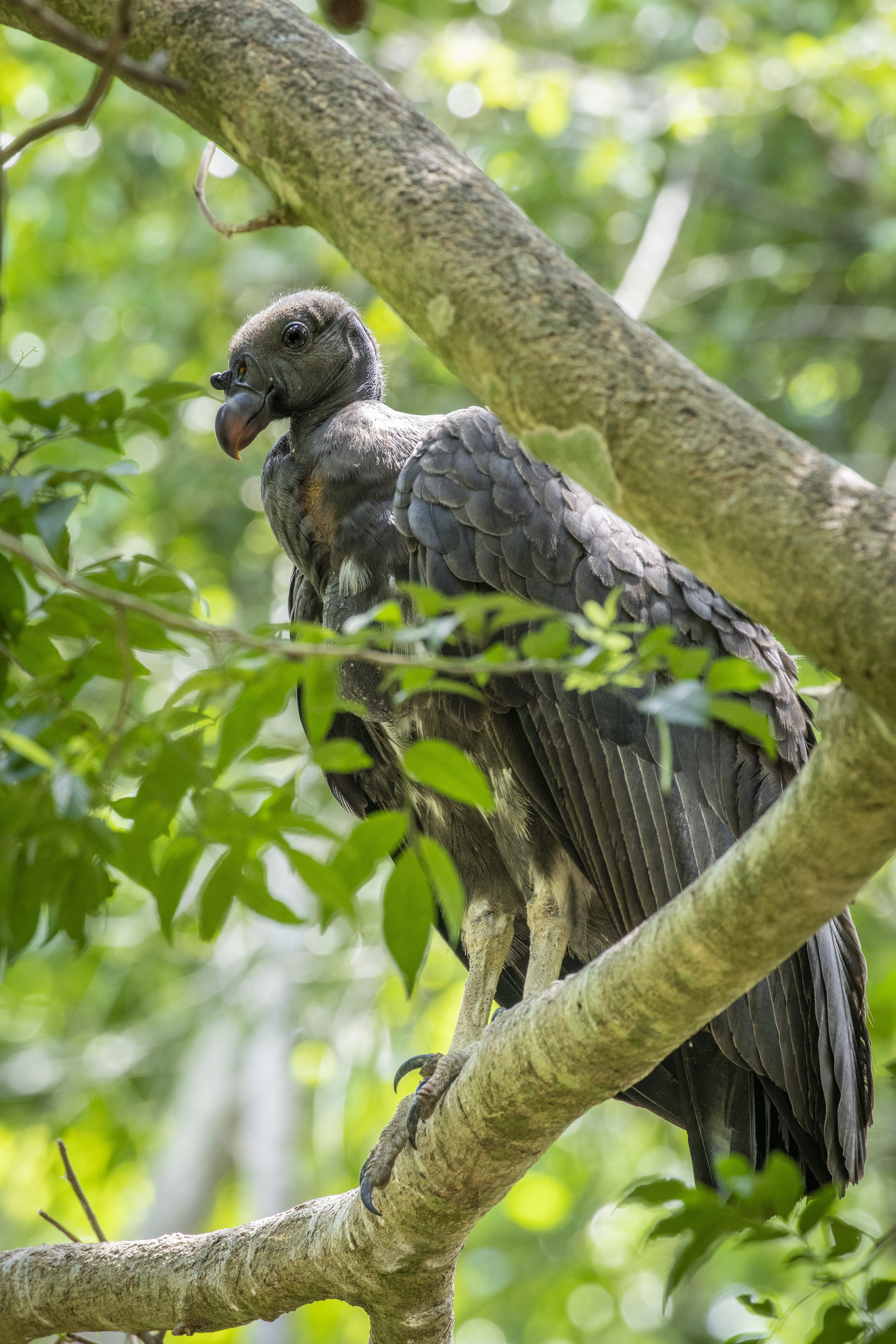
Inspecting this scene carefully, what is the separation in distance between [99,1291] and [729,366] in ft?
21.8

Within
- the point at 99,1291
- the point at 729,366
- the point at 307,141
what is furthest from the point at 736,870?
the point at 729,366

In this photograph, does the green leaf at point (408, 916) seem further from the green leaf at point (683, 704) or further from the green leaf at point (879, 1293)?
the green leaf at point (879, 1293)

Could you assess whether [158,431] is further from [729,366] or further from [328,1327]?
[328,1327]

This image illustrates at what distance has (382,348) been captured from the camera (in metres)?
6.79

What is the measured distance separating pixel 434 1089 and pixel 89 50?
2.24 m

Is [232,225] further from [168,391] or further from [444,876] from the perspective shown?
[444,876]

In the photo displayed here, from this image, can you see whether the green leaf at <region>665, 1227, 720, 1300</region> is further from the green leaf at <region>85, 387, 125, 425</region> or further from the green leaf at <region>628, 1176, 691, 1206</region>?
the green leaf at <region>85, 387, 125, 425</region>

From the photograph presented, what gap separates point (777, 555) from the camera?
147 centimetres

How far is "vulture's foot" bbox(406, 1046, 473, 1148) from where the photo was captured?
2.79 m

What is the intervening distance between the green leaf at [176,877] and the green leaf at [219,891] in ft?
0.10

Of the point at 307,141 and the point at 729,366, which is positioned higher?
the point at 729,366

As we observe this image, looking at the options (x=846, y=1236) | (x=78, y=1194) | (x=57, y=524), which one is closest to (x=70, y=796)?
(x=57, y=524)

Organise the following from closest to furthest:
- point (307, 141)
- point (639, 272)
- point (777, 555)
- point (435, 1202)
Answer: point (777, 555), point (307, 141), point (435, 1202), point (639, 272)

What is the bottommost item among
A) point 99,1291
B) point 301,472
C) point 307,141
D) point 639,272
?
point 99,1291
